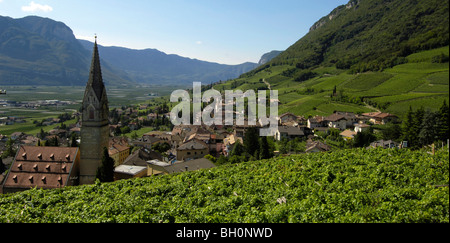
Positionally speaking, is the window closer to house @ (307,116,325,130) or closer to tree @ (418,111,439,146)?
tree @ (418,111,439,146)

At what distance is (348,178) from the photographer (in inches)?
575

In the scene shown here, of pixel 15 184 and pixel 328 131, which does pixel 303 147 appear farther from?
pixel 15 184

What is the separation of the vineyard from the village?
1627 cm

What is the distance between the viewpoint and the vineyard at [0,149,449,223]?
947 centimetres

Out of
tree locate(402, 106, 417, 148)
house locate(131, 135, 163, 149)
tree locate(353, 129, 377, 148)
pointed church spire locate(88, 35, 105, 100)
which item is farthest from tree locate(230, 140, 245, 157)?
house locate(131, 135, 163, 149)

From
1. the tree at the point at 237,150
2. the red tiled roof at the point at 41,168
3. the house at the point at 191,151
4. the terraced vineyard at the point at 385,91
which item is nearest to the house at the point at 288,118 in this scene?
the terraced vineyard at the point at 385,91

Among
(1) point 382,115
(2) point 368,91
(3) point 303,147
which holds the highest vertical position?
(2) point 368,91

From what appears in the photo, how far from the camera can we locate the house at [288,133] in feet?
252

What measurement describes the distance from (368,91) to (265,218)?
353 ft

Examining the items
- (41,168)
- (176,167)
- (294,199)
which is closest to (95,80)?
(41,168)

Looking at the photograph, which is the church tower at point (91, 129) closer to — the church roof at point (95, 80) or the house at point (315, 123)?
the church roof at point (95, 80)

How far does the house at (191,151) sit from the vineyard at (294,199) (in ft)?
133

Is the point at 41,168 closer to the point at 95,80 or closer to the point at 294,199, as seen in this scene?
the point at 95,80
